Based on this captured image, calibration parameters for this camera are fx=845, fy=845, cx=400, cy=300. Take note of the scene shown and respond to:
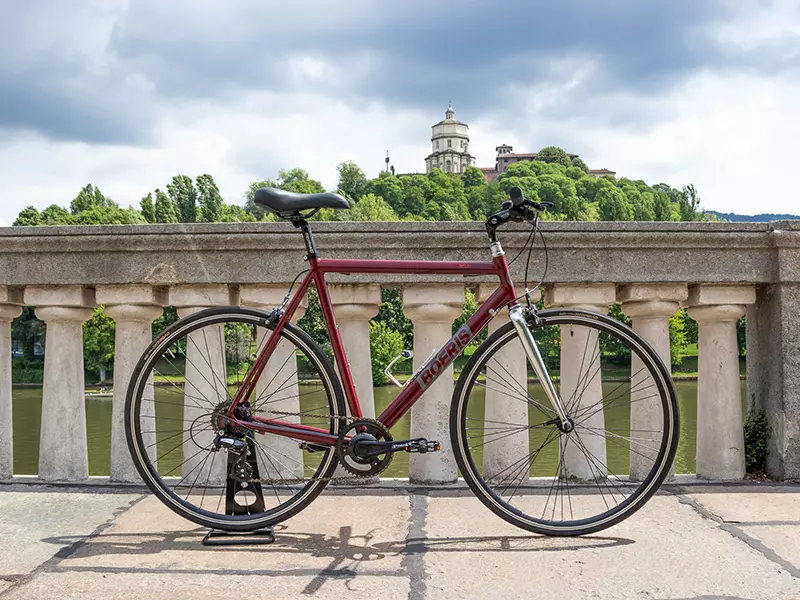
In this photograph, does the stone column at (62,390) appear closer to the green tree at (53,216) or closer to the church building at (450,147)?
the green tree at (53,216)

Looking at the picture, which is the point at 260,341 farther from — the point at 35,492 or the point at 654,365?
the point at 654,365

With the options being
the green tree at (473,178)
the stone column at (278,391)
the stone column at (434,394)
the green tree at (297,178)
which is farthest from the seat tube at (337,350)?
the green tree at (473,178)

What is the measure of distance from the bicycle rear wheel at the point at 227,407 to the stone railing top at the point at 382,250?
369mm

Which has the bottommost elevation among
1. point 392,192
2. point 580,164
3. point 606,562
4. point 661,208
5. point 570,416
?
point 606,562

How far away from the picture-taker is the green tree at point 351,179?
12300 cm

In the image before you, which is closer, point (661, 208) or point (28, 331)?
point (28, 331)

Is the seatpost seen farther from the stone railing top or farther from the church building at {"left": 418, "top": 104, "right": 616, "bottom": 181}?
the church building at {"left": 418, "top": 104, "right": 616, "bottom": 181}

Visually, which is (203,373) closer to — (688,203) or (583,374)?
(583,374)

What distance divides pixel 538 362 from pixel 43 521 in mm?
2136

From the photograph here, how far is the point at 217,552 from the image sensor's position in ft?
10.3

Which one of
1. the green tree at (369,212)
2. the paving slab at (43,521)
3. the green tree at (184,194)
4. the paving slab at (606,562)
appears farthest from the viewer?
the green tree at (369,212)

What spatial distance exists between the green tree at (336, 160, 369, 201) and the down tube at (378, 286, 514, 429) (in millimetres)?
119280

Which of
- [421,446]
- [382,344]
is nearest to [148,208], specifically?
[382,344]

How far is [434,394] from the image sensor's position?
4.12 meters
